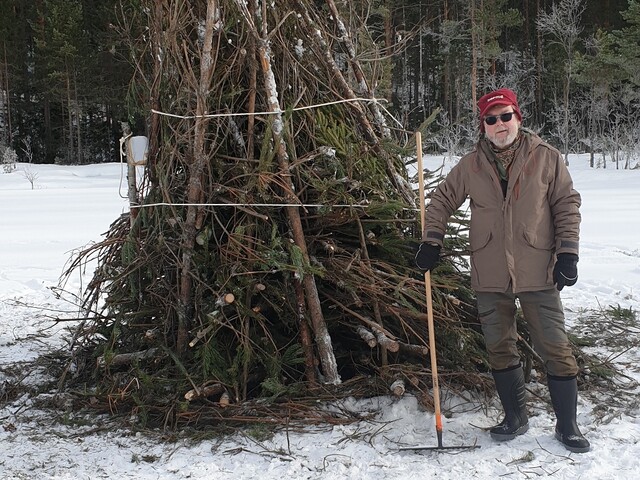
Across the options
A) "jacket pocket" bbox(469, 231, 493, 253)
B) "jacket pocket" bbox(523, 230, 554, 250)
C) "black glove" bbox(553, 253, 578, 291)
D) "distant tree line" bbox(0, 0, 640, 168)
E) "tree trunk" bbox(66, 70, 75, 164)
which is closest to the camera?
"black glove" bbox(553, 253, 578, 291)

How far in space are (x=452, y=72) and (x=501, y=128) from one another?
32827 millimetres

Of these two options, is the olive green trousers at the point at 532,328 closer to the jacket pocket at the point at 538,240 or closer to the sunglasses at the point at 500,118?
the jacket pocket at the point at 538,240

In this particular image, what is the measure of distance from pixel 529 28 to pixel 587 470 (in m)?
36.6

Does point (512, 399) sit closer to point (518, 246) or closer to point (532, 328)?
point (532, 328)

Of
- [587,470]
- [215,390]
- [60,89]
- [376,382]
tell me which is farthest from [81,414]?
[60,89]

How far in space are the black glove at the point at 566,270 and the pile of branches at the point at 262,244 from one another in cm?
89

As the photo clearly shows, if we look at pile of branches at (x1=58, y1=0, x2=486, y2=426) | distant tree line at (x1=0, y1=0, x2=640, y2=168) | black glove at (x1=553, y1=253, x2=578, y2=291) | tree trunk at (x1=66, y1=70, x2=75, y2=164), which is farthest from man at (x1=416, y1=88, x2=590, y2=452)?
tree trunk at (x1=66, y1=70, x2=75, y2=164)

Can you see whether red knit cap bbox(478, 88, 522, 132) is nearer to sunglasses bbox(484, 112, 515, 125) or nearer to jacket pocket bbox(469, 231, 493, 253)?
sunglasses bbox(484, 112, 515, 125)

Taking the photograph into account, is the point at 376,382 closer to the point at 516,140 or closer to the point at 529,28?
the point at 516,140

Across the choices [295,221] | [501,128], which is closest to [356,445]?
[295,221]

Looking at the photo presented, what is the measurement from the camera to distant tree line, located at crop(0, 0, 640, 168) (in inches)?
1064

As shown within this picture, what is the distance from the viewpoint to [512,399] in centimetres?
A: 335

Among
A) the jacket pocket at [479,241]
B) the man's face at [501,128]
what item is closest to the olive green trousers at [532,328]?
the jacket pocket at [479,241]

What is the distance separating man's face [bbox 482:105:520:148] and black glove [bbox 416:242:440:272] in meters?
0.62
